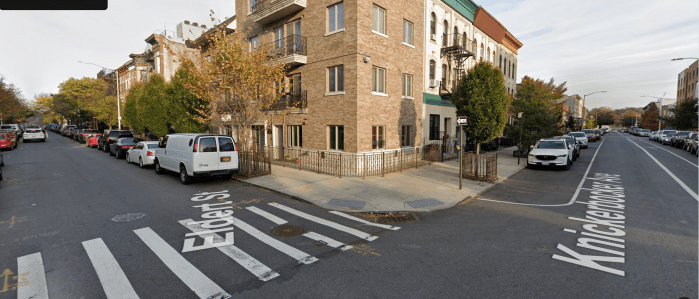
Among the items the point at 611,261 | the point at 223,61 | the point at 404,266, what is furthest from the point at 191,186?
the point at 611,261

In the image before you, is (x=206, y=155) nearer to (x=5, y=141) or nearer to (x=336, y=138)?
(x=336, y=138)

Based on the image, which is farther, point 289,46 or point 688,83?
point 688,83

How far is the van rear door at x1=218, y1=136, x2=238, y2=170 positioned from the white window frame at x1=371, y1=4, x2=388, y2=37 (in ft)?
29.2

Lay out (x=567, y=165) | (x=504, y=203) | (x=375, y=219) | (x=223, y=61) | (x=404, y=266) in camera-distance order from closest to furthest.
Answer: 1. (x=404, y=266)
2. (x=375, y=219)
3. (x=504, y=203)
4. (x=223, y=61)
5. (x=567, y=165)

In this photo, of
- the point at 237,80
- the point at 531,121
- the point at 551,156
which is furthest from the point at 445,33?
the point at 237,80

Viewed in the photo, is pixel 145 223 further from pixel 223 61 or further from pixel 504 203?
pixel 504 203

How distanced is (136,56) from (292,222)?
49.9m

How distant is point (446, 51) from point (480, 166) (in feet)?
35.3

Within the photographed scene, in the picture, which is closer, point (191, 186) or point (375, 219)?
point (375, 219)

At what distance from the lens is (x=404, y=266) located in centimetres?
508

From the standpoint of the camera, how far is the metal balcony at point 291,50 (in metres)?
16.9

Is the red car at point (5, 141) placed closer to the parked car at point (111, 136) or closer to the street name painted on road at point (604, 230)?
the parked car at point (111, 136)

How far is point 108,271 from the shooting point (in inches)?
190

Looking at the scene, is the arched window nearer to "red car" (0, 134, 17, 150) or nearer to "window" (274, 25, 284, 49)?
"window" (274, 25, 284, 49)
